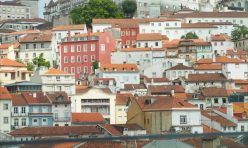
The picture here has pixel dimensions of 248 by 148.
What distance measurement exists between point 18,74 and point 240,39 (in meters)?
30.8

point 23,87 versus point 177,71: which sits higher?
point 23,87

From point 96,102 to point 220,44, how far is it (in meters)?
29.9

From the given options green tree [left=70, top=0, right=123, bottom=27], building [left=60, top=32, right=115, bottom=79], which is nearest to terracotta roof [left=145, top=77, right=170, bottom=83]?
building [left=60, top=32, right=115, bottom=79]

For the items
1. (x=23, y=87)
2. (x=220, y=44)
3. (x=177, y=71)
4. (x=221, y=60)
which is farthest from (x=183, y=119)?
(x=220, y=44)

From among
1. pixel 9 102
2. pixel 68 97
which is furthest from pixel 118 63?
pixel 9 102

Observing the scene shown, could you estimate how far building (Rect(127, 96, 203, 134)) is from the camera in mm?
41969

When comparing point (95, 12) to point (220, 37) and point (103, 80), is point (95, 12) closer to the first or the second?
point (220, 37)

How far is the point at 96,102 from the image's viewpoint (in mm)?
56031

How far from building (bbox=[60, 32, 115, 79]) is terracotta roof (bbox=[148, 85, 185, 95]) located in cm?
1396

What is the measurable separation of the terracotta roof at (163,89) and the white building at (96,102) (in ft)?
16.0

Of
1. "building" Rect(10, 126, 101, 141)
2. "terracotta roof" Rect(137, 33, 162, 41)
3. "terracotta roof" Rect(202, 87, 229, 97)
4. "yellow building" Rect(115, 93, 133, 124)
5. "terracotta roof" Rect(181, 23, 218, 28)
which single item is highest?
"terracotta roof" Rect(181, 23, 218, 28)

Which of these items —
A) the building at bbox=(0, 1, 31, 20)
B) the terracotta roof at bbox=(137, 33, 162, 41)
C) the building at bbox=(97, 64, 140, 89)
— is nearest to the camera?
→ the building at bbox=(97, 64, 140, 89)

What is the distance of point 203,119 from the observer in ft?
149

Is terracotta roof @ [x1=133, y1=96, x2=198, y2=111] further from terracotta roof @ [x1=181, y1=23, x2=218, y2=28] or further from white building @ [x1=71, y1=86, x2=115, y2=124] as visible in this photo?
terracotta roof @ [x1=181, y1=23, x2=218, y2=28]
